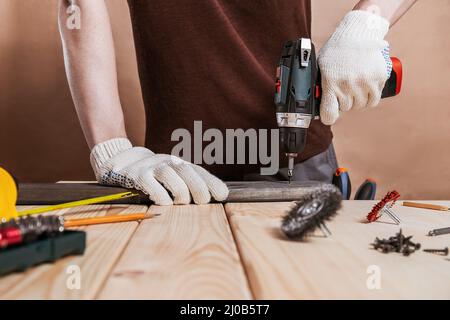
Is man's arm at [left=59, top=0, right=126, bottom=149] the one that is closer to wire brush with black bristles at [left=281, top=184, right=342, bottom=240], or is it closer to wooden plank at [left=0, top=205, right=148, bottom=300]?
wooden plank at [left=0, top=205, right=148, bottom=300]

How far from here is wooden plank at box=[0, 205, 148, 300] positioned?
471mm

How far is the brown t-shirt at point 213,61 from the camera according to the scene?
150 cm

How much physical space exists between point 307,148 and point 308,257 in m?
0.96

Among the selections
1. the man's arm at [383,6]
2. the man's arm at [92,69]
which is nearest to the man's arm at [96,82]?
the man's arm at [92,69]

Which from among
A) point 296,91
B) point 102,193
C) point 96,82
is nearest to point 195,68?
point 96,82

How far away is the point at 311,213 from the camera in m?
0.65

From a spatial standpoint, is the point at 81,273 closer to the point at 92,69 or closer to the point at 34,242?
the point at 34,242

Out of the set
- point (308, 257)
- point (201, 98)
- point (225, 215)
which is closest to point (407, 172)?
point (201, 98)

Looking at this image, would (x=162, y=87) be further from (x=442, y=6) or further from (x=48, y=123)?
(x=442, y=6)

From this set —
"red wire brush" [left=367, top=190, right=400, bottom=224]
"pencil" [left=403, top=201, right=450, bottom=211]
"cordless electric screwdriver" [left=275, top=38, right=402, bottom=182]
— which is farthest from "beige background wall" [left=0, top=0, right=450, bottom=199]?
"red wire brush" [left=367, top=190, right=400, bottom=224]

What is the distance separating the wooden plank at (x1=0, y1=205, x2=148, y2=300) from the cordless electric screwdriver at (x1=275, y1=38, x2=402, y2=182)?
0.52 m

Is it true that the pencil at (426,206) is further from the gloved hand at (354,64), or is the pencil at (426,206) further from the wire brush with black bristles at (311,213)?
the wire brush with black bristles at (311,213)

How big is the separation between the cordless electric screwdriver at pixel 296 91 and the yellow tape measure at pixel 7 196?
62 cm

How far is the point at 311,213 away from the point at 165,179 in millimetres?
451
